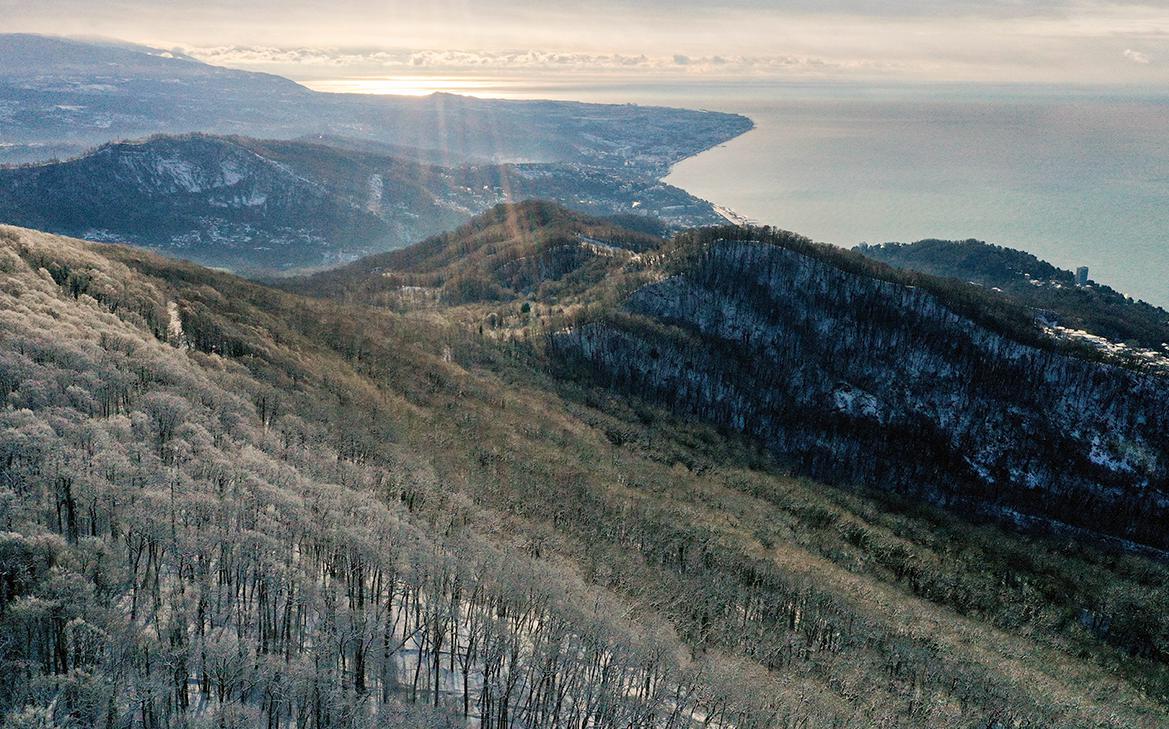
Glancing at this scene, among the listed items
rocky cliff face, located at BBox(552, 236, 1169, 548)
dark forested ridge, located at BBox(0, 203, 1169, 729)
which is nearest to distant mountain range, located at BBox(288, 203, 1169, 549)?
rocky cliff face, located at BBox(552, 236, 1169, 548)

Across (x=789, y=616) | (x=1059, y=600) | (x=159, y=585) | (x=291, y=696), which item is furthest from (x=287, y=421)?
(x=1059, y=600)

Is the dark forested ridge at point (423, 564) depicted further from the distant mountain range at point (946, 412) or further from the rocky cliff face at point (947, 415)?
the distant mountain range at point (946, 412)

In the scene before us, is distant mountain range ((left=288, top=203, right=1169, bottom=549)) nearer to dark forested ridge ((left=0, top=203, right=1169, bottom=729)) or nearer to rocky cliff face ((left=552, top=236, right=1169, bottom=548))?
rocky cliff face ((left=552, top=236, right=1169, bottom=548))

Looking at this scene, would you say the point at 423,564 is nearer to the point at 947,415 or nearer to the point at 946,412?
the point at 947,415

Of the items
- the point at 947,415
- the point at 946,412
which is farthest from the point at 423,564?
the point at 946,412

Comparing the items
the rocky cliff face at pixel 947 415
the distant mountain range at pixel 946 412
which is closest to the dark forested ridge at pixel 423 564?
the rocky cliff face at pixel 947 415

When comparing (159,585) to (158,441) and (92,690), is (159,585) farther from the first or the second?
(158,441)
